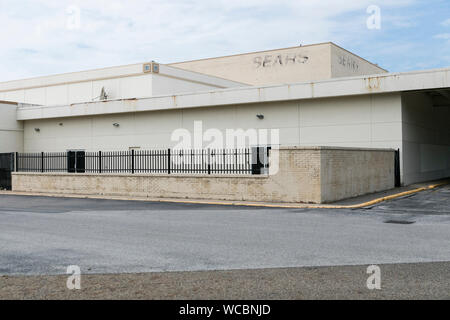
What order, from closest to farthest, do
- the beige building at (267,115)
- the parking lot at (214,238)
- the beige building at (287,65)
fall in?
the parking lot at (214,238) < the beige building at (267,115) < the beige building at (287,65)

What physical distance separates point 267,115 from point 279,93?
58.4 inches

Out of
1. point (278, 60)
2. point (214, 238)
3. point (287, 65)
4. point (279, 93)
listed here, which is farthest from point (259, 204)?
point (278, 60)

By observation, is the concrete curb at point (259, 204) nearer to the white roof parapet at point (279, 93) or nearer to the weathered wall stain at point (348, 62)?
the white roof parapet at point (279, 93)

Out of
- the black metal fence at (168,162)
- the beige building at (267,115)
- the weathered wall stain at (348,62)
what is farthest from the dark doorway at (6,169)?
the weathered wall stain at (348,62)

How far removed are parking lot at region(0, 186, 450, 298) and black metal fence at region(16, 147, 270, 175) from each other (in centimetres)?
336

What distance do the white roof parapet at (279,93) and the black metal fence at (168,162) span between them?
2839 millimetres

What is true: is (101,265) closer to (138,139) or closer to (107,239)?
(107,239)

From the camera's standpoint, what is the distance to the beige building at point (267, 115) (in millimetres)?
23188

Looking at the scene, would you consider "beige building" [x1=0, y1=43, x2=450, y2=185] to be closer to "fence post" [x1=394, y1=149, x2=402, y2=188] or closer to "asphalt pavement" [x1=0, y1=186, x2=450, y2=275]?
"fence post" [x1=394, y1=149, x2=402, y2=188]

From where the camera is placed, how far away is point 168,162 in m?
20.6

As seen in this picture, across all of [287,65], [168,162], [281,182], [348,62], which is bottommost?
[281,182]

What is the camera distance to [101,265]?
24.7 feet

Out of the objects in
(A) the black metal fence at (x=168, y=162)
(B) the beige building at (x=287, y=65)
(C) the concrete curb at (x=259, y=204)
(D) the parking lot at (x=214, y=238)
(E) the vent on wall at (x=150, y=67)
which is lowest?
(D) the parking lot at (x=214, y=238)

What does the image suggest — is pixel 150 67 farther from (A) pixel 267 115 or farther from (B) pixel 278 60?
(A) pixel 267 115
